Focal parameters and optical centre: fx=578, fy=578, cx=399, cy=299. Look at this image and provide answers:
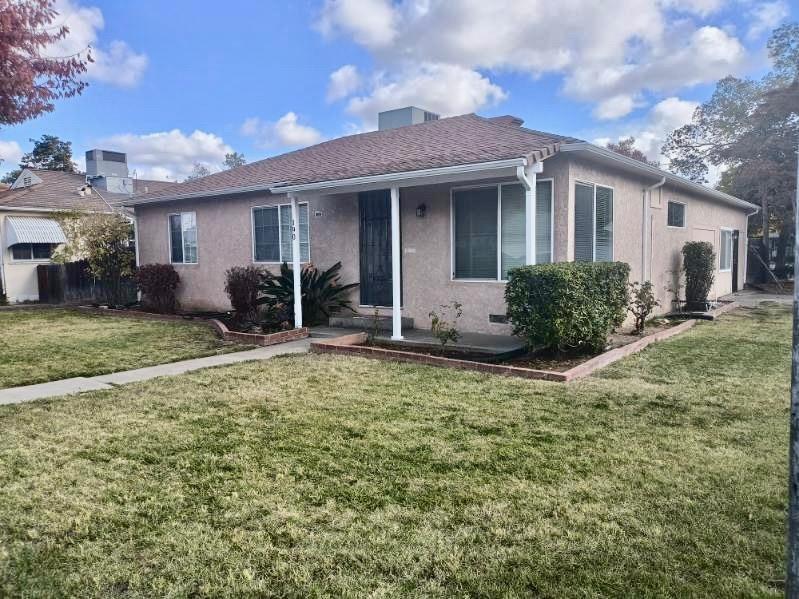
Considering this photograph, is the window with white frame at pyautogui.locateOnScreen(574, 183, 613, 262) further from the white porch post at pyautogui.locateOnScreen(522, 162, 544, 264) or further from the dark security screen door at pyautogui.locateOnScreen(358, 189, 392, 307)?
the dark security screen door at pyautogui.locateOnScreen(358, 189, 392, 307)

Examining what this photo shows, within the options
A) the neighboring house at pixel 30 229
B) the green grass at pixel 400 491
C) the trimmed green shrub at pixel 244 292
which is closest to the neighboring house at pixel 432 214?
the trimmed green shrub at pixel 244 292

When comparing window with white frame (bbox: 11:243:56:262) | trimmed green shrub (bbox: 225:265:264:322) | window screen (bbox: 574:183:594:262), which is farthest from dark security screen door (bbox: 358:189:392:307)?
window with white frame (bbox: 11:243:56:262)

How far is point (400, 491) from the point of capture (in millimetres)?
3713

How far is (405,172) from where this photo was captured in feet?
29.9

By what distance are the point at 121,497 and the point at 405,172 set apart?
6.61 m

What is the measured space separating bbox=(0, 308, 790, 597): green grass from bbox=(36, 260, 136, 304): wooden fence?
14.5 metres

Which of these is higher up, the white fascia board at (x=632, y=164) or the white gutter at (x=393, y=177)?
the white fascia board at (x=632, y=164)

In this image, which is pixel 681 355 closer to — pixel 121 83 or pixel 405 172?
pixel 405 172

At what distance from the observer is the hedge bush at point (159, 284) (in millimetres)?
15125

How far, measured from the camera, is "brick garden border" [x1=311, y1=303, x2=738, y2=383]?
6.95 meters

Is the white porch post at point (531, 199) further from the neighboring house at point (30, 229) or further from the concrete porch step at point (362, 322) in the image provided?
the neighboring house at point (30, 229)

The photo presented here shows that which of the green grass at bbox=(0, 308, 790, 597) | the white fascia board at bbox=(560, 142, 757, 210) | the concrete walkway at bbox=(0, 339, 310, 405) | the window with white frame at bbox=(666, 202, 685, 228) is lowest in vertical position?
the green grass at bbox=(0, 308, 790, 597)

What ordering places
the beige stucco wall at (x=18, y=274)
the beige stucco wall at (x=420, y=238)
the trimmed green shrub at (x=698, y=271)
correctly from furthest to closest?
the beige stucco wall at (x=18, y=274), the trimmed green shrub at (x=698, y=271), the beige stucco wall at (x=420, y=238)

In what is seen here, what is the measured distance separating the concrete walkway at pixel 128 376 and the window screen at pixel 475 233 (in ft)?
10.3
